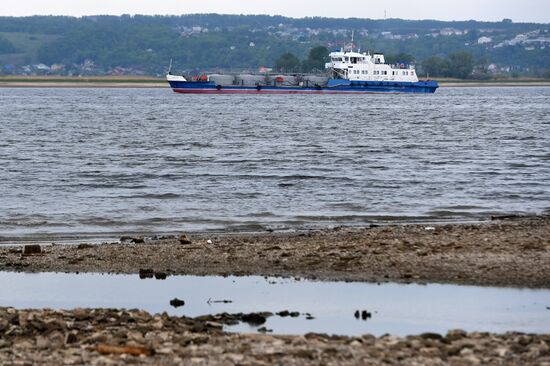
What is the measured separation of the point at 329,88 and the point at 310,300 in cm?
13201

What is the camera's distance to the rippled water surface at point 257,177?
23.7 meters

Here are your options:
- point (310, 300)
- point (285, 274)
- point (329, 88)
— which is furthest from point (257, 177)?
point (329, 88)

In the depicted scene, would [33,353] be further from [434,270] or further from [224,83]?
[224,83]

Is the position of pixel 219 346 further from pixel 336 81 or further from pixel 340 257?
pixel 336 81

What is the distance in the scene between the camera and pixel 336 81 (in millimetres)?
141625

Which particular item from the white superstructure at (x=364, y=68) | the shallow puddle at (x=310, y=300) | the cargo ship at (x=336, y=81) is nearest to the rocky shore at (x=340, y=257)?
the shallow puddle at (x=310, y=300)

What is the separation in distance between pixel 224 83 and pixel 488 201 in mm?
122389

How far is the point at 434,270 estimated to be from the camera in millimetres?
14523

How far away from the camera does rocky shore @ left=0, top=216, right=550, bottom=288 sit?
14.4 meters

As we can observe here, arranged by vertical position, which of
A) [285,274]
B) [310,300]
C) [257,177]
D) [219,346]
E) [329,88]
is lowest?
[329,88]

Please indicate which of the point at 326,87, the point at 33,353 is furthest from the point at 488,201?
the point at 326,87

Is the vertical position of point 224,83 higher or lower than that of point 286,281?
lower

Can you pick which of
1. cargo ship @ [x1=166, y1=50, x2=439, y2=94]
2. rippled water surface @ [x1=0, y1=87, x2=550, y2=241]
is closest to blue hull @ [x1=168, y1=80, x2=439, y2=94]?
cargo ship @ [x1=166, y1=50, x2=439, y2=94]

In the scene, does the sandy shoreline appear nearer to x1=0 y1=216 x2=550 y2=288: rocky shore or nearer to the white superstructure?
x1=0 y1=216 x2=550 y2=288: rocky shore
